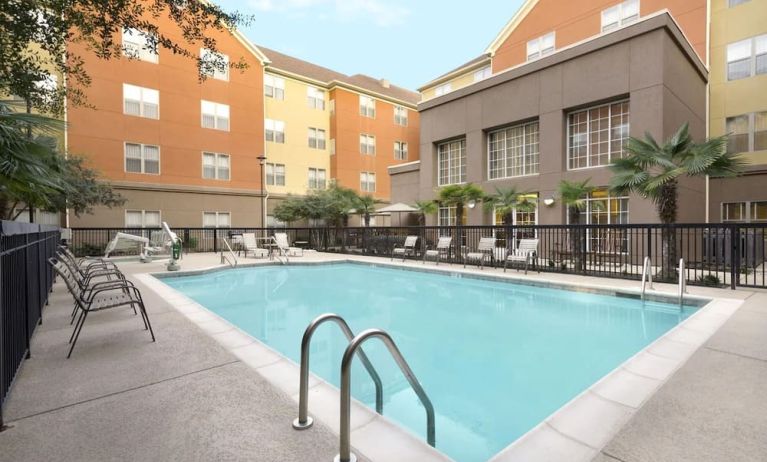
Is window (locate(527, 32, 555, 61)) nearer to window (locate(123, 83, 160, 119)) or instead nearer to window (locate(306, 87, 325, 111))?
window (locate(306, 87, 325, 111))

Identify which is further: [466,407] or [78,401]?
[466,407]

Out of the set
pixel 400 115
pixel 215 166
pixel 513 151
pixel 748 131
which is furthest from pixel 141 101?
pixel 748 131

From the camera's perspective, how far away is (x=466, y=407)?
3727 millimetres

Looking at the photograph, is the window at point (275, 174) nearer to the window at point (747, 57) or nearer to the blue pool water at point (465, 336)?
the blue pool water at point (465, 336)

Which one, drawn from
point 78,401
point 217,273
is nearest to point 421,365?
point 78,401

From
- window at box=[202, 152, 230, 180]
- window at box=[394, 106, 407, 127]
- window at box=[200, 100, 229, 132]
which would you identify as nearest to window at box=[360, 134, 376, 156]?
window at box=[394, 106, 407, 127]

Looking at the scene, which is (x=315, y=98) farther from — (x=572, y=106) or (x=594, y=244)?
(x=594, y=244)

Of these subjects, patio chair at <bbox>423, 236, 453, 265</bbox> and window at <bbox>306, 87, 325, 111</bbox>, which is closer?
patio chair at <bbox>423, 236, 453, 265</bbox>

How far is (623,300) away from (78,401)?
355 inches

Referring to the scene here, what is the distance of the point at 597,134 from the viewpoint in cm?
1513

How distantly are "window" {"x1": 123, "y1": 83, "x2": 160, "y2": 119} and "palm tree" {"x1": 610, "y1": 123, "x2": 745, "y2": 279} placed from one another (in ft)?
74.6

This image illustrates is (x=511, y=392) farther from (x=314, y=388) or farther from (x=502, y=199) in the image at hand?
(x=502, y=199)

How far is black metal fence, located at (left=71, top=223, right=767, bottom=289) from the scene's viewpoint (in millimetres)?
8922

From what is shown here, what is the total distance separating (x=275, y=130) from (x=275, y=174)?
3180 mm
